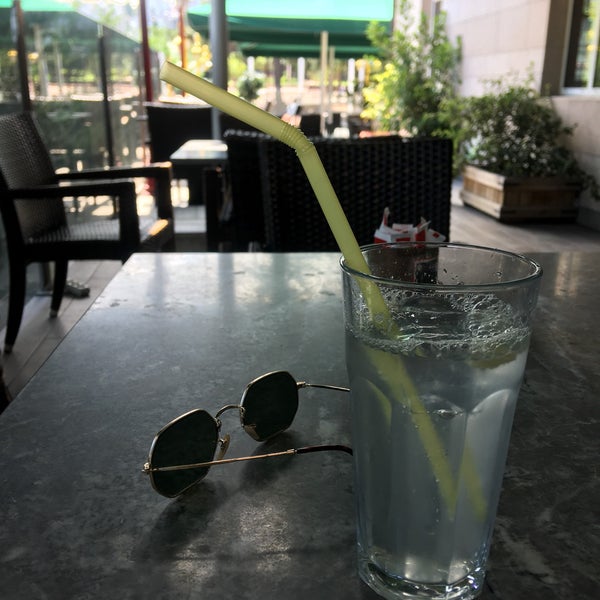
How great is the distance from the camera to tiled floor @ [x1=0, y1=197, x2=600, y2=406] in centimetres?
263

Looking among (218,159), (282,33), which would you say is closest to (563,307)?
(218,159)

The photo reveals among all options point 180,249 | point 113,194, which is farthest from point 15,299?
point 180,249

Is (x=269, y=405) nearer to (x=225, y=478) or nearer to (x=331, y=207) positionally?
(x=225, y=478)

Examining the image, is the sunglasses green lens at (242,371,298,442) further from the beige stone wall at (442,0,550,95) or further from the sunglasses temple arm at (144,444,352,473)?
the beige stone wall at (442,0,550,95)

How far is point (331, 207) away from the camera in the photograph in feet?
1.37

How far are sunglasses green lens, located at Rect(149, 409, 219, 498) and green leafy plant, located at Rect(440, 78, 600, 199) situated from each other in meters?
5.09

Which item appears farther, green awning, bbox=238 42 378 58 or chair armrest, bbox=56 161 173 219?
green awning, bbox=238 42 378 58

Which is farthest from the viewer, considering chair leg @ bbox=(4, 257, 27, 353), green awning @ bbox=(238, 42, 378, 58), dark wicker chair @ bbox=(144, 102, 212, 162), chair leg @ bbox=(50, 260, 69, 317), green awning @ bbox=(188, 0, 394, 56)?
green awning @ bbox=(238, 42, 378, 58)

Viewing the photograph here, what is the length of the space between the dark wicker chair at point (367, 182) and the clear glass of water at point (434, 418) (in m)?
1.62

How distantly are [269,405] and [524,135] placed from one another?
210 inches

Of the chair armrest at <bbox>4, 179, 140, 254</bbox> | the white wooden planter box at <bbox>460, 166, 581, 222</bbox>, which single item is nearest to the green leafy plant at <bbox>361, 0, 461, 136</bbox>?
the white wooden planter box at <bbox>460, 166, 581, 222</bbox>

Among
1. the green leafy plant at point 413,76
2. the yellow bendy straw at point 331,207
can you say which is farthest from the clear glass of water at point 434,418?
the green leafy plant at point 413,76

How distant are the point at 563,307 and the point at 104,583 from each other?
81cm

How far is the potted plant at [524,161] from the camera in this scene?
5.18m
